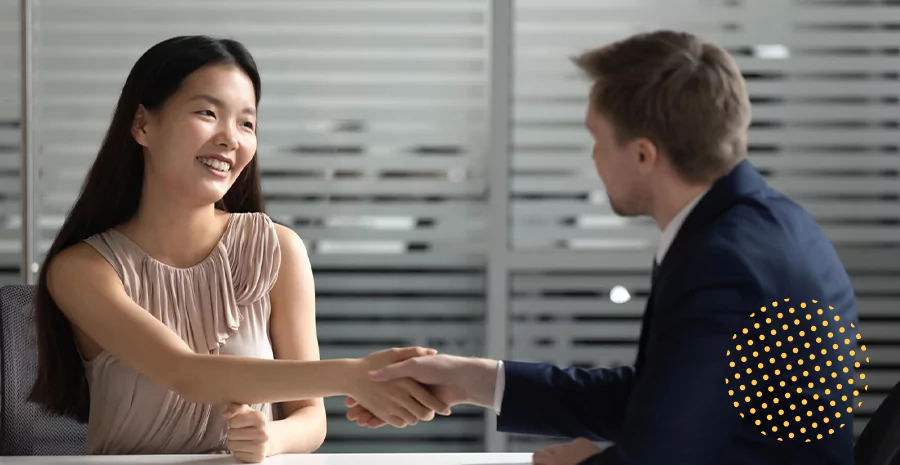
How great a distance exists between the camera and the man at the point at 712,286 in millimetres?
1208

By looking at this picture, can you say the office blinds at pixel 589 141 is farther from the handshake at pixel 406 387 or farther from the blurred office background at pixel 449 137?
the handshake at pixel 406 387

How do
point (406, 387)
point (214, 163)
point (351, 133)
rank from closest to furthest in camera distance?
point (406, 387) < point (214, 163) < point (351, 133)

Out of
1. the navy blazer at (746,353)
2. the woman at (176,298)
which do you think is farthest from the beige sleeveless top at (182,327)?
the navy blazer at (746,353)

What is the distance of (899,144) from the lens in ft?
11.9

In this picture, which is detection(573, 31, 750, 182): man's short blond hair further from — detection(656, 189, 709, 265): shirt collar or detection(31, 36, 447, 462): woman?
detection(31, 36, 447, 462): woman

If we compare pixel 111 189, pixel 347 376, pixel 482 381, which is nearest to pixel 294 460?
pixel 347 376

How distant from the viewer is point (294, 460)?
1.55 meters

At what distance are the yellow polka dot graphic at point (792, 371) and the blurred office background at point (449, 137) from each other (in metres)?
2.28

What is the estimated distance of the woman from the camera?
5.64 feet

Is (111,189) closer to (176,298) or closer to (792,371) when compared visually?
(176,298)

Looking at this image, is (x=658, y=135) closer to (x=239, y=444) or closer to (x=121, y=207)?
(x=239, y=444)

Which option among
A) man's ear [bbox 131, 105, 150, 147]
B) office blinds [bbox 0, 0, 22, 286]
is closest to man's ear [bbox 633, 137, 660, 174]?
man's ear [bbox 131, 105, 150, 147]

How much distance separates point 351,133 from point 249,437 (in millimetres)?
2168

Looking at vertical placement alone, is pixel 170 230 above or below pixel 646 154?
below
